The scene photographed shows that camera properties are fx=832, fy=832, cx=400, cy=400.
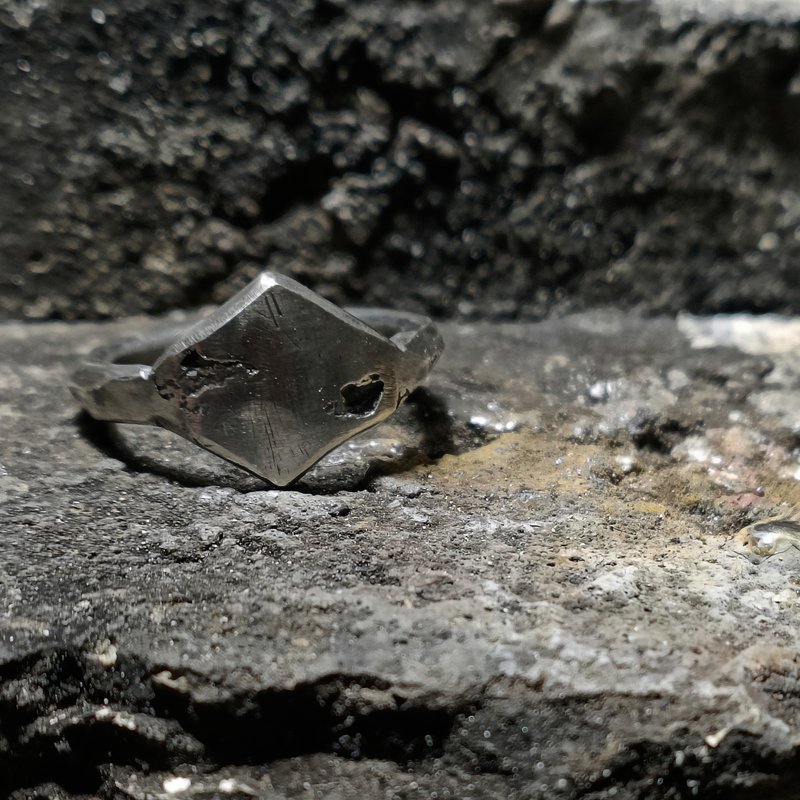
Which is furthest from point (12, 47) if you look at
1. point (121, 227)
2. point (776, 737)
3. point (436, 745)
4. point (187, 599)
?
point (776, 737)

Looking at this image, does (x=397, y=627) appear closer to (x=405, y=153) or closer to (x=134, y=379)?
(x=134, y=379)

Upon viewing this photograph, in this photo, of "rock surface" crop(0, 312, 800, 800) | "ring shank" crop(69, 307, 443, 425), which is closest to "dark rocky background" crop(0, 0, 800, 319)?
"ring shank" crop(69, 307, 443, 425)

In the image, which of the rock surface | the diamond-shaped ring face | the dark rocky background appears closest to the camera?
the rock surface

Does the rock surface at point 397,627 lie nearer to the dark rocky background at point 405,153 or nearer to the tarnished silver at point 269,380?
the tarnished silver at point 269,380

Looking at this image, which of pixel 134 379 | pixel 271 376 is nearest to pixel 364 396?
pixel 271 376

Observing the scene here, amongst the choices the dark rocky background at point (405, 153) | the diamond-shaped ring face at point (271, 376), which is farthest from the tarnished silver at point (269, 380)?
the dark rocky background at point (405, 153)

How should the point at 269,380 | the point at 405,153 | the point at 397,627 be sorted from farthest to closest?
1. the point at 405,153
2. the point at 269,380
3. the point at 397,627

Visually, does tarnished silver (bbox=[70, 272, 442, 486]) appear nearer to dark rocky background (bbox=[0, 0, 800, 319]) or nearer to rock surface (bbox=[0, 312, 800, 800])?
rock surface (bbox=[0, 312, 800, 800])
